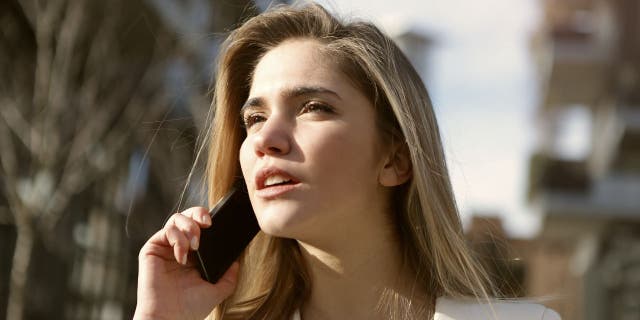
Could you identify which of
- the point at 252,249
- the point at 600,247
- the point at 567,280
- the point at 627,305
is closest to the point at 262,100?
the point at 252,249

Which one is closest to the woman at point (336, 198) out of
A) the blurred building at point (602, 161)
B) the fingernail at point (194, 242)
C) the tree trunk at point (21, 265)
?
the fingernail at point (194, 242)

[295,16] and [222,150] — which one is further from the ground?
[295,16]

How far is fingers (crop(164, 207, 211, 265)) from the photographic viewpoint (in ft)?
11.5

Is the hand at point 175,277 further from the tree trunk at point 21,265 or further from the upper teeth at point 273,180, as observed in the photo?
the tree trunk at point 21,265

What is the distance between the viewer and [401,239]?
3.68m

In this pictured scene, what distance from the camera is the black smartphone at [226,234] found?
12.0ft

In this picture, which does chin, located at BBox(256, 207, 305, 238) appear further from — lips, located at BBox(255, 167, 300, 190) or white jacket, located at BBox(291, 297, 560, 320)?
white jacket, located at BBox(291, 297, 560, 320)

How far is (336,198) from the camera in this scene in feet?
10.9

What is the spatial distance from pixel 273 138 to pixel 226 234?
53 cm

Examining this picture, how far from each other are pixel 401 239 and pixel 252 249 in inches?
22.5

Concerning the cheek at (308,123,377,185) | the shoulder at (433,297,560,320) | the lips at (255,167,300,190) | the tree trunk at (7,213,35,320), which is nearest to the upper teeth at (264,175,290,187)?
the lips at (255,167,300,190)

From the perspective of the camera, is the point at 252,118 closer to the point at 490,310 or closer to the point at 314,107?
the point at 314,107

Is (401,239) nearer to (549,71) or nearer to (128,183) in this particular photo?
(128,183)

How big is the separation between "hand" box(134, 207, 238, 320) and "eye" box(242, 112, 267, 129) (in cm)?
33
